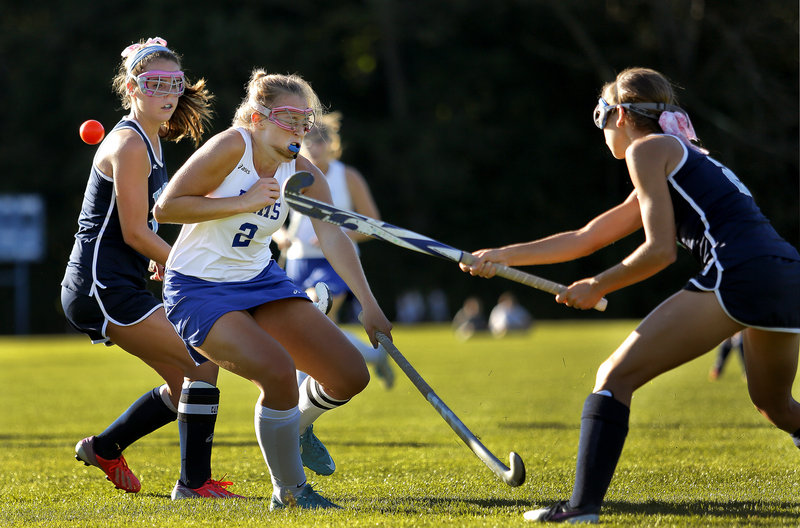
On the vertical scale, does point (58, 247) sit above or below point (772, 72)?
below

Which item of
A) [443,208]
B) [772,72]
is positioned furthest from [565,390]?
[443,208]

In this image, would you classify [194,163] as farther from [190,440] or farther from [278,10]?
[278,10]

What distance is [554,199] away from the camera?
1467 inches

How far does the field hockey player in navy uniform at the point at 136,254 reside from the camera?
4.57 meters

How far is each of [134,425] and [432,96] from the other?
3206cm

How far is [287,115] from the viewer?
4.23 m

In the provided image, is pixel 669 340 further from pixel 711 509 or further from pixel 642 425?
pixel 642 425

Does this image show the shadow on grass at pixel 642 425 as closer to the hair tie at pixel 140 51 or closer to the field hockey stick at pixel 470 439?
the field hockey stick at pixel 470 439

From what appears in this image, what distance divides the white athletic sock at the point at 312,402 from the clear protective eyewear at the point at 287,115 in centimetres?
113

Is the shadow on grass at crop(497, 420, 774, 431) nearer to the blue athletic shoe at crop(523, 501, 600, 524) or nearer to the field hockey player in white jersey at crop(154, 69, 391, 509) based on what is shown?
the field hockey player in white jersey at crop(154, 69, 391, 509)

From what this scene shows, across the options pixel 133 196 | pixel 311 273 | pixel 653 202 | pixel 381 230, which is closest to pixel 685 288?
pixel 653 202

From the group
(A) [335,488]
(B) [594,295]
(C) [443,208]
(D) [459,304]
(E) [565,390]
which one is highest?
(B) [594,295]

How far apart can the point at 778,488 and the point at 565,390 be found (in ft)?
18.8

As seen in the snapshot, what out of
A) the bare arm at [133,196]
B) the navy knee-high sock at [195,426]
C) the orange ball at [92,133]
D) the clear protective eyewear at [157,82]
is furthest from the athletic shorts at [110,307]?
the clear protective eyewear at [157,82]
